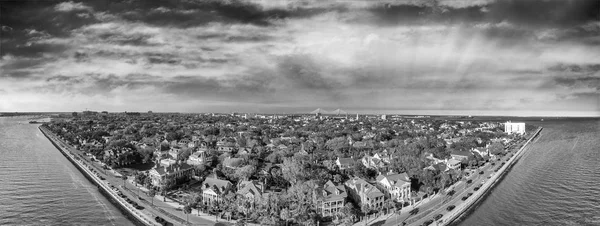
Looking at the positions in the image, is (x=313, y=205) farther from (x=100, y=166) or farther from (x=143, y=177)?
Answer: (x=100, y=166)

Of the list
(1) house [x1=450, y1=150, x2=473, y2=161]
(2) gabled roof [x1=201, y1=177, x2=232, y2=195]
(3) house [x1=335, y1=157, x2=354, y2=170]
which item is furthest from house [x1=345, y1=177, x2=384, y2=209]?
(1) house [x1=450, y1=150, x2=473, y2=161]

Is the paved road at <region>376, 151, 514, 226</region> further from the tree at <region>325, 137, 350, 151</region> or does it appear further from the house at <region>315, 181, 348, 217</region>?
the tree at <region>325, 137, 350, 151</region>

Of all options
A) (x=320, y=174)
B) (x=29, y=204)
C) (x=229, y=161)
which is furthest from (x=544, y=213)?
(x=29, y=204)

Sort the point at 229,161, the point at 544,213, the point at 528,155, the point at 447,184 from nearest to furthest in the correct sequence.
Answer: the point at 544,213 → the point at 447,184 → the point at 229,161 → the point at 528,155

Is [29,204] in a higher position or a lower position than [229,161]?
lower

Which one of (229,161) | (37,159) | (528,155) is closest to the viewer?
(229,161)

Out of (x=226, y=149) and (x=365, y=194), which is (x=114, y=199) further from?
(x=226, y=149)

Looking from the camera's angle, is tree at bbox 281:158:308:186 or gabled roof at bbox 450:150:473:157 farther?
gabled roof at bbox 450:150:473:157

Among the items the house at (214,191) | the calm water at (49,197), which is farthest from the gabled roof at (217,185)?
the calm water at (49,197)
